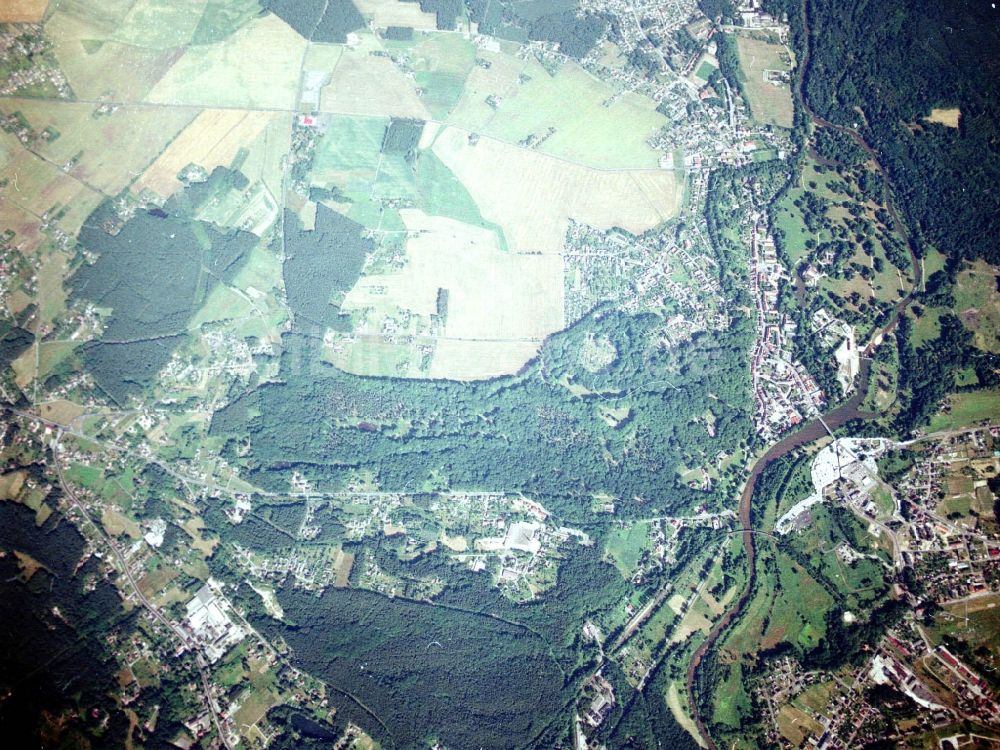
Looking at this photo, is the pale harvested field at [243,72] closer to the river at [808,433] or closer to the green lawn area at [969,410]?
the river at [808,433]

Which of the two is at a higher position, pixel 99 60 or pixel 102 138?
pixel 99 60

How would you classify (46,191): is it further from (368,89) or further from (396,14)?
(396,14)

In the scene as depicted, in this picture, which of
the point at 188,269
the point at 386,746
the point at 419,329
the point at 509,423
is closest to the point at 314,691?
the point at 386,746

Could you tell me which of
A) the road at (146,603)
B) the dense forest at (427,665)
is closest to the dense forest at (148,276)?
the road at (146,603)

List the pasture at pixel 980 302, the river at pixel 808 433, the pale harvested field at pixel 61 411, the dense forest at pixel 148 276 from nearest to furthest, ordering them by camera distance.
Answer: the river at pixel 808 433
the pale harvested field at pixel 61 411
the dense forest at pixel 148 276
the pasture at pixel 980 302

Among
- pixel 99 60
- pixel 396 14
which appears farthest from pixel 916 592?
pixel 99 60

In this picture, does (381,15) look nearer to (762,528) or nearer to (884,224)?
(884,224)

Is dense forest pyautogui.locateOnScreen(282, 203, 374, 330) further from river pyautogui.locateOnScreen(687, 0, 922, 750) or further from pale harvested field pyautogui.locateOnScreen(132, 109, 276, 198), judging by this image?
river pyautogui.locateOnScreen(687, 0, 922, 750)
